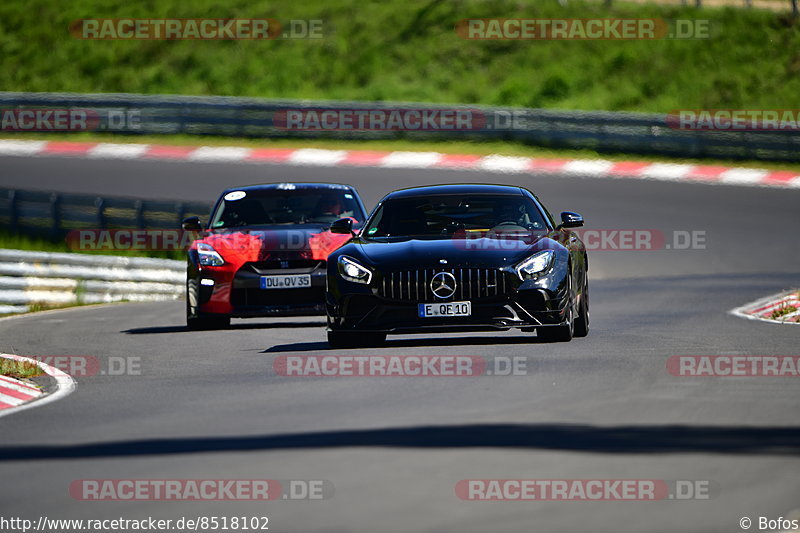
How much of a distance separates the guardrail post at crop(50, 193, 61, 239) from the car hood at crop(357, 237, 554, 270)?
11.7m

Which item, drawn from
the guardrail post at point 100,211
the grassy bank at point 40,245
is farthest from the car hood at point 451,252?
the grassy bank at point 40,245

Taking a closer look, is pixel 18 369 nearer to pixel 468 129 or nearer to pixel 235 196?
pixel 235 196

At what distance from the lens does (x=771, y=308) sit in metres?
15.8

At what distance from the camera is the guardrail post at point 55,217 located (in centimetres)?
2230

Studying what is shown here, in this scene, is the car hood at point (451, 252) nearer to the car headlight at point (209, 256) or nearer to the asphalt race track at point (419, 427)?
the asphalt race track at point (419, 427)

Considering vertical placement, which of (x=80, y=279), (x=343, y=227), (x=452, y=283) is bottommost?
(x=80, y=279)

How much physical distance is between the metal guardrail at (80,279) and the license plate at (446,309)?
8.57 metres

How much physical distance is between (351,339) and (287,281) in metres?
2.06

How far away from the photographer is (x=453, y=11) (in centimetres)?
4112

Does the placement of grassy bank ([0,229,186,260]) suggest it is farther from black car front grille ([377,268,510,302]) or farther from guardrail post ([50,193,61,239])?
black car front grille ([377,268,510,302])

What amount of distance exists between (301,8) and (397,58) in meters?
4.69

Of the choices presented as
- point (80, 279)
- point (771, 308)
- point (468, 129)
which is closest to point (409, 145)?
point (468, 129)

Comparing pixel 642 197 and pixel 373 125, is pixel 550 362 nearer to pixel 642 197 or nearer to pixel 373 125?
pixel 642 197

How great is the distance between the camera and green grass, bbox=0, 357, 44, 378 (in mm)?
10820
